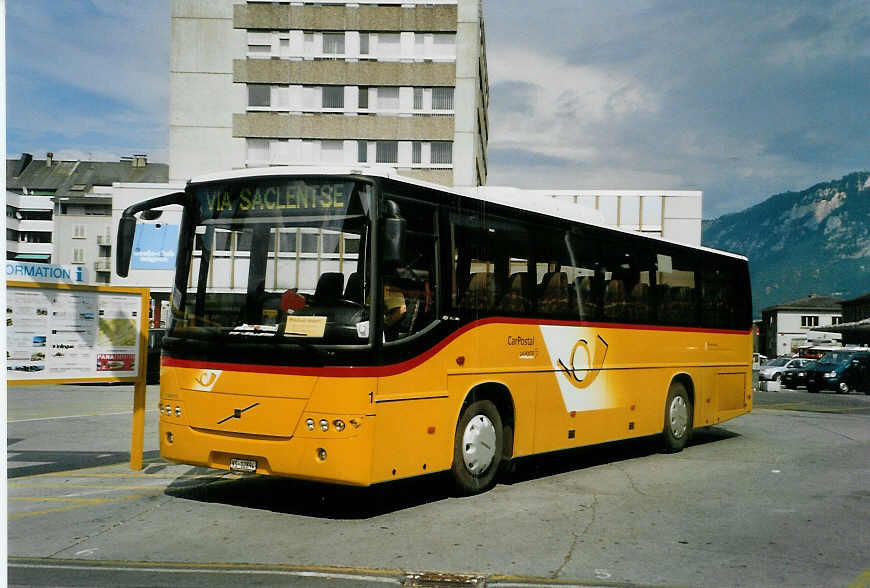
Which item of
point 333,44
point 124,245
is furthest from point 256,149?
point 124,245

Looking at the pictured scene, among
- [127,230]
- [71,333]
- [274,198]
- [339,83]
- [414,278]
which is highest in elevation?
[339,83]

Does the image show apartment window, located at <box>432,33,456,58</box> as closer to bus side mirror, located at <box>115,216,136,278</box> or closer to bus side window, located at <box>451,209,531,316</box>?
bus side window, located at <box>451,209,531,316</box>

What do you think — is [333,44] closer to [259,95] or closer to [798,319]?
[259,95]

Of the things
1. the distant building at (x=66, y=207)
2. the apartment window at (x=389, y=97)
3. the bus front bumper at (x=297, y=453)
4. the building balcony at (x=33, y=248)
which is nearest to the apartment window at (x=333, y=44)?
the apartment window at (x=389, y=97)

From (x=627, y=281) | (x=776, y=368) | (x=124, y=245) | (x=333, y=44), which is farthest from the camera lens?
(x=333, y=44)

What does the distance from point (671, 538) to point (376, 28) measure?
5647cm

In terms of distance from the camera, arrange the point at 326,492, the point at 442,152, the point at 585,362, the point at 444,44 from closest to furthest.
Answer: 1. the point at 326,492
2. the point at 585,362
3. the point at 444,44
4. the point at 442,152

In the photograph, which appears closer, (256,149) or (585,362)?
(585,362)

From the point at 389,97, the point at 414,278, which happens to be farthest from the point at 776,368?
the point at 414,278

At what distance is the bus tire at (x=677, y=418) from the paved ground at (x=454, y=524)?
2.43 ft

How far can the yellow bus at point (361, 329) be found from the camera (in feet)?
27.1

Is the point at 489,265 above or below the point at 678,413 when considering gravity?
above

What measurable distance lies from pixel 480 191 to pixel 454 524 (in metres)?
4.14

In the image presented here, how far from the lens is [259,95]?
6178 cm
